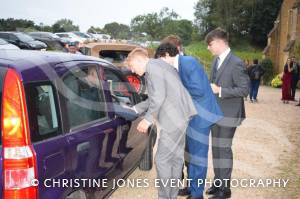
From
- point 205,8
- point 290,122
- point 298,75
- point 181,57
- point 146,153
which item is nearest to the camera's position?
point 181,57

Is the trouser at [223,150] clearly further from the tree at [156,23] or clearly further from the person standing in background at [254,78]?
the tree at [156,23]

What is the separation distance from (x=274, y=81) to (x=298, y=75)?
9.07 meters

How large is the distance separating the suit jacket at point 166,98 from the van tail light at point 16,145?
1551mm

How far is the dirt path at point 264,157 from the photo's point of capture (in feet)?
17.4

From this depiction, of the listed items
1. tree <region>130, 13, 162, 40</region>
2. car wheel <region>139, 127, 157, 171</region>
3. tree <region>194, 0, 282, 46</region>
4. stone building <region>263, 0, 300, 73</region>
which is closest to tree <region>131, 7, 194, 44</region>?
tree <region>130, 13, 162, 40</region>

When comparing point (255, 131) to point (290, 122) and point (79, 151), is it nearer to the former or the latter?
point (290, 122)

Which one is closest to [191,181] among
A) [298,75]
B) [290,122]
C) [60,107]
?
[60,107]

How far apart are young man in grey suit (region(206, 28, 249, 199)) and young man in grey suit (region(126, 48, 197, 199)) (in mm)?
715

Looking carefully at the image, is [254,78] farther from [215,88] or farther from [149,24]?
[149,24]

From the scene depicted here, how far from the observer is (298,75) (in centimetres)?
1616

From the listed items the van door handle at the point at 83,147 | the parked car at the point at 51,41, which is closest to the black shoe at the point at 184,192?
the van door handle at the point at 83,147

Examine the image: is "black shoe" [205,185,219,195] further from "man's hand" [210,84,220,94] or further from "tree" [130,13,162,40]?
"tree" [130,13,162,40]

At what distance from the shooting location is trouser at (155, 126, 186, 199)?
159 inches

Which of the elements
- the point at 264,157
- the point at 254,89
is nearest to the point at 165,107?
the point at 264,157
